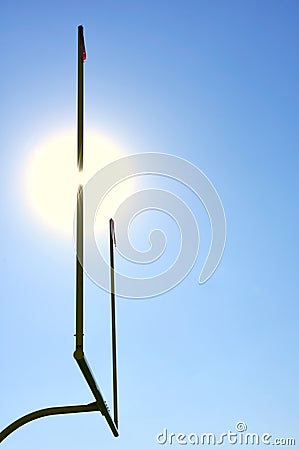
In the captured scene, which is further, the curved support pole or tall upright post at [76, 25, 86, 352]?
the curved support pole

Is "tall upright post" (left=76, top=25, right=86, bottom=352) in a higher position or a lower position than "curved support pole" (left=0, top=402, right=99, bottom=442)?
higher

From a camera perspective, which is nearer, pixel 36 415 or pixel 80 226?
pixel 80 226

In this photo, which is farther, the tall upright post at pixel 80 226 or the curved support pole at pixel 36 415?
the curved support pole at pixel 36 415

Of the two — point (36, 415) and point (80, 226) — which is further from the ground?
point (80, 226)

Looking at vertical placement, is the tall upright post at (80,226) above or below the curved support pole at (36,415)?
above

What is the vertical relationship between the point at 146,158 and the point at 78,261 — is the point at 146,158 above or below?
above

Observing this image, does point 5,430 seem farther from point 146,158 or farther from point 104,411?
point 146,158

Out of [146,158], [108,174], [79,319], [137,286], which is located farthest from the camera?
[146,158]

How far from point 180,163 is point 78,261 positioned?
6.54 metres

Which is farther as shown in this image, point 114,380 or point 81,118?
point 114,380

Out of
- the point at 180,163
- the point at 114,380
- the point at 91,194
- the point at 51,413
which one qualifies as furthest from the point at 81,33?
the point at 180,163

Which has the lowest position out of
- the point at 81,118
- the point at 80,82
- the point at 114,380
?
the point at 114,380

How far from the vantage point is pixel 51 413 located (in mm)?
5469

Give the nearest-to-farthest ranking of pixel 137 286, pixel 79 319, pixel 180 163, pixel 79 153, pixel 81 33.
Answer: pixel 79 319, pixel 79 153, pixel 81 33, pixel 137 286, pixel 180 163
